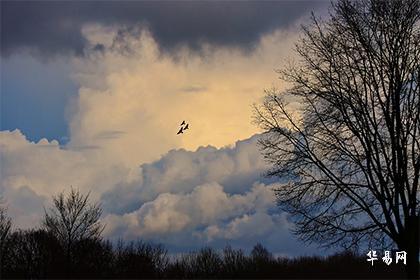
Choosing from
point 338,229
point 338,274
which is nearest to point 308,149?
point 338,229

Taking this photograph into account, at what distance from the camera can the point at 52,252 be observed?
55.6 m

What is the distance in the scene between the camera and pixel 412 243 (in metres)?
23.5

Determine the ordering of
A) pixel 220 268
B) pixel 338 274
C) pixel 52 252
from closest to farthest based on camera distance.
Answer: pixel 338 274 < pixel 52 252 < pixel 220 268

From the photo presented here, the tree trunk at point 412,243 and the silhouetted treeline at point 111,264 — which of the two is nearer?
the tree trunk at point 412,243

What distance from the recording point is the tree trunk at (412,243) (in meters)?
23.4

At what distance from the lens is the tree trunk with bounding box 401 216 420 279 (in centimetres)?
2341

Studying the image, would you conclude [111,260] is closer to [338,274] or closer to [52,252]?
[52,252]

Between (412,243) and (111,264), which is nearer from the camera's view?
(412,243)

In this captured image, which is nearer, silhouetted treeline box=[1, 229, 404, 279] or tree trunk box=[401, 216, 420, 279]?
tree trunk box=[401, 216, 420, 279]

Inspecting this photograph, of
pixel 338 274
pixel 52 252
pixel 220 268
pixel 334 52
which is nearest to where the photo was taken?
pixel 334 52

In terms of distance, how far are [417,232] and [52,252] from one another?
127 feet

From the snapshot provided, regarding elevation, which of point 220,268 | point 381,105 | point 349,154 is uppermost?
point 381,105

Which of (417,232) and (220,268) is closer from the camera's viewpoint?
(417,232)

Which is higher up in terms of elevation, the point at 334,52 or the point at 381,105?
the point at 334,52
